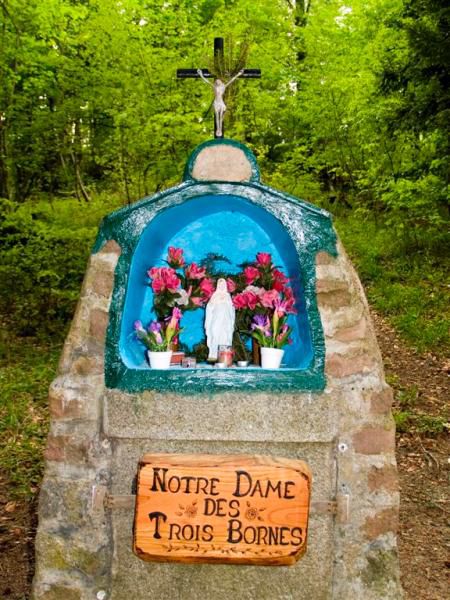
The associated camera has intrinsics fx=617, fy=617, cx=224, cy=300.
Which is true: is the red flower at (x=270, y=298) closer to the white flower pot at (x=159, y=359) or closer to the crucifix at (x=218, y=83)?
the white flower pot at (x=159, y=359)

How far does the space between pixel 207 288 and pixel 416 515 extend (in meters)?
2.36

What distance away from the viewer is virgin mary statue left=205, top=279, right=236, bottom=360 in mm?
3512

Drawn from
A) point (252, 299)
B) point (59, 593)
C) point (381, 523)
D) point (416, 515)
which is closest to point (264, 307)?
point (252, 299)

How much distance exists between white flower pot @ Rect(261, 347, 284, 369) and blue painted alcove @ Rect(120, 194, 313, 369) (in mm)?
125

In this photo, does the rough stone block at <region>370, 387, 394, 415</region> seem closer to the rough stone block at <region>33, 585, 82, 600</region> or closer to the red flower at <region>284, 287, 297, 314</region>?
the red flower at <region>284, 287, 297, 314</region>

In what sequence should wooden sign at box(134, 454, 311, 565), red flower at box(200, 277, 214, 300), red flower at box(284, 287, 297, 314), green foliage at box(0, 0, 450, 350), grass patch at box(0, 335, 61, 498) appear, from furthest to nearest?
green foliage at box(0, 0, 450, 350) → grass patch at box(0, 335, 61, 498) → red flower at box(200, 277, 214, 300) → red flower at box(284, 287, 297, 314) → wooden sign at box(134, 454, 311, 565)

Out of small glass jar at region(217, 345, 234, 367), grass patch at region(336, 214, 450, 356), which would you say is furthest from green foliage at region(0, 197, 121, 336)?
small glass jar at region(217, 345, 234, 367)

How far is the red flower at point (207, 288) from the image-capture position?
11.5ft

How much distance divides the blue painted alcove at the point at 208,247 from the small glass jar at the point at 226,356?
1.00ft

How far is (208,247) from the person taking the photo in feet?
12.4

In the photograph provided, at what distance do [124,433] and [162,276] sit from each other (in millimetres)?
878

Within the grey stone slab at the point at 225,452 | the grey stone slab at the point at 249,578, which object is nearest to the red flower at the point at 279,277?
the grey stone slab at the point at 225,452

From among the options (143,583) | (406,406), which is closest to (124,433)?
(143,583)

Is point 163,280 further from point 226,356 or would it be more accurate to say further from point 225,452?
point 225,452
